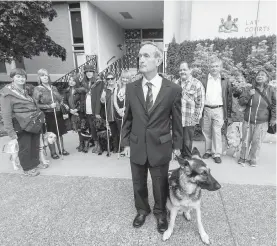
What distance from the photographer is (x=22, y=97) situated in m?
3.76

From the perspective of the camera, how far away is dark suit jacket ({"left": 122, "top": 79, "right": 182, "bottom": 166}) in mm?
2334

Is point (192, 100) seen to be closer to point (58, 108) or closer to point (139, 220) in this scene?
point (139, 220)

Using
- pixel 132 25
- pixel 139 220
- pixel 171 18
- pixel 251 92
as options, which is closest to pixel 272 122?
pixel 251 92

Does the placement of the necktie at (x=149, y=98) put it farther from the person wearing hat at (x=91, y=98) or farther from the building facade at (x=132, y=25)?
the building facade at (x=132, y=25)

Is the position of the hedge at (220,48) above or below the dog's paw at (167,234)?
above

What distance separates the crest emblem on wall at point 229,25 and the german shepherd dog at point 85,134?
7864 millimetres

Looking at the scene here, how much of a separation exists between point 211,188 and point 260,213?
1371 mm

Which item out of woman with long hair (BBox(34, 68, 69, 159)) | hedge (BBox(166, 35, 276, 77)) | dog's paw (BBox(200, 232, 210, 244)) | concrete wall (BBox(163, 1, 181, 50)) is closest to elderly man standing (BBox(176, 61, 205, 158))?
dog's paw (BBox(200, 232, 210, 244))

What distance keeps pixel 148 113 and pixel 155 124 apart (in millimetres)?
148

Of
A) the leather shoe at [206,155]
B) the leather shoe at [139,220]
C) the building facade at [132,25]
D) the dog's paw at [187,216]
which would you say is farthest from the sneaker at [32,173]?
the building facade at [132,25]

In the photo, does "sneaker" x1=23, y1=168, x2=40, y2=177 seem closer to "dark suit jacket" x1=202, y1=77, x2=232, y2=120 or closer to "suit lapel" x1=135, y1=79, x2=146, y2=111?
"suit lapel" x1=135, y1=79, x2=146, y2=111

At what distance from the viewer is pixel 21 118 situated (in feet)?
12.4

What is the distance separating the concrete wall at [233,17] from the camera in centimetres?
905

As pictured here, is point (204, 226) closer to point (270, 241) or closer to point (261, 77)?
point (270, 241)
